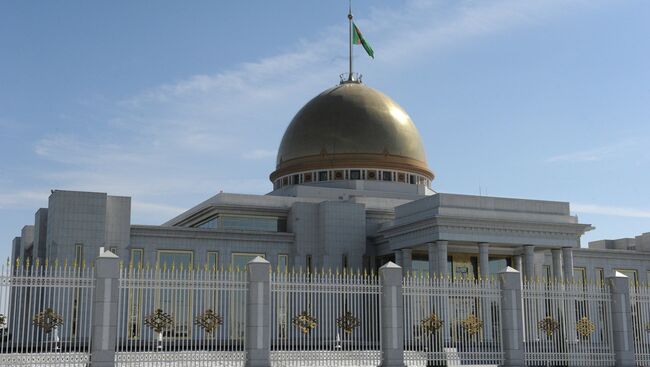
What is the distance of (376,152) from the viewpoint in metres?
55.5

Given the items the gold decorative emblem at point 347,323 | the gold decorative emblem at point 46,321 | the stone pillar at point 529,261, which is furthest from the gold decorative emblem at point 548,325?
the gold decorative emblem at point 46,321

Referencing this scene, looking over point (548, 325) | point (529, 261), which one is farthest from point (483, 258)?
point (548, 325)

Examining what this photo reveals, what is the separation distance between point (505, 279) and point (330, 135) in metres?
30.8

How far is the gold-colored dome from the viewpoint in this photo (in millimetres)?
55562

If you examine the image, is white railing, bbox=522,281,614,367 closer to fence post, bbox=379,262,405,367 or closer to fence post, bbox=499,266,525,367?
fence post, bbox=499,266,525,367

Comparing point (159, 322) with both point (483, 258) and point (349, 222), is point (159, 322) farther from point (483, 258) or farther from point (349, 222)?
point (349, 222)

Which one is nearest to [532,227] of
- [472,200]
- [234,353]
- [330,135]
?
[472,200]

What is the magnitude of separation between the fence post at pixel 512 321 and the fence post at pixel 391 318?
12.4 ft

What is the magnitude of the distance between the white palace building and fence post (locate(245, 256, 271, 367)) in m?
21.0

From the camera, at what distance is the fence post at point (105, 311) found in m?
20.9

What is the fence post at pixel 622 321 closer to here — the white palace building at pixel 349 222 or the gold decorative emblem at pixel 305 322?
the gold decorative emblem at pixel 305 322

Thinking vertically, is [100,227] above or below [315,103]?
below

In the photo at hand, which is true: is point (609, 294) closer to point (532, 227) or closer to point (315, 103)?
point (532, 227)

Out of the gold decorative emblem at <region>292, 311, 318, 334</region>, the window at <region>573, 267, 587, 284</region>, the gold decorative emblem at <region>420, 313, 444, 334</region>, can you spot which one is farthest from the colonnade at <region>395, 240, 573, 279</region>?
the gold decorative emblem at <region>292, 311, 318, 334</region>
